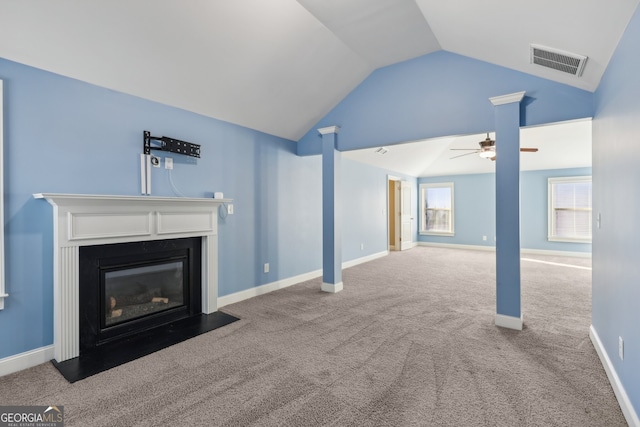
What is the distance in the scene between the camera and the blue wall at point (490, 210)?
7.71 metres

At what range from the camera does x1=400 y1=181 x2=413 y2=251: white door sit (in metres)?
8.59

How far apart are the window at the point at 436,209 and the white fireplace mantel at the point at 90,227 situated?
25.7 ft

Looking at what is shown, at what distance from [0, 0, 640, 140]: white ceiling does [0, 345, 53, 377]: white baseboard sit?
2.26 meters

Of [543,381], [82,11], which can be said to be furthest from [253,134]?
[543,381]

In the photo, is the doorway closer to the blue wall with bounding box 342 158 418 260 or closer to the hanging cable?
the blue wall with bounding box 342 158 418 260

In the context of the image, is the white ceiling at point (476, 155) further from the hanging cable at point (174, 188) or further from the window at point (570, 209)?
the hanging cable at point (174, 188)

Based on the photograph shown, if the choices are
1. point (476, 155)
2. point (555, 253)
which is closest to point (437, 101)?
point (476, 155)

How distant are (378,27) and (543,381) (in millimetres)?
3473

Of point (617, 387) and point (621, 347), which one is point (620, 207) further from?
point (617, 387)

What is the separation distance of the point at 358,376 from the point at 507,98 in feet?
9.90

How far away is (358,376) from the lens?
7.12 ft

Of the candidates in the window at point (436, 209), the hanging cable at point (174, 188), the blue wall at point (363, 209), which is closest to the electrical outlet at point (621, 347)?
the hanging cable at point (174, 188)

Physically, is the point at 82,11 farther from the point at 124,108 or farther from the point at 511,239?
the point at 511,239

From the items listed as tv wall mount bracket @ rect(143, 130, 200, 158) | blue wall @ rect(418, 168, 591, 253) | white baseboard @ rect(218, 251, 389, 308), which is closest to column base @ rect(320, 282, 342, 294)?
white baseboard @ rect(218, 251, 389, 308)
